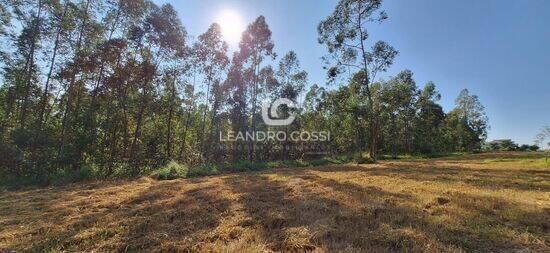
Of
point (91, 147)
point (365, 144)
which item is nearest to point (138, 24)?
point (91, 147)

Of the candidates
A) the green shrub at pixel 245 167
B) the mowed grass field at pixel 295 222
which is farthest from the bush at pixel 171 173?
the mowed grass field at pixel 295 222

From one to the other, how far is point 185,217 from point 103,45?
16.5 metres

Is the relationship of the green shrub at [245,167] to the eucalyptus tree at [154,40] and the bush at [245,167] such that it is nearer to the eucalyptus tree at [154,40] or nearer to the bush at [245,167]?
the bush at [245,167]

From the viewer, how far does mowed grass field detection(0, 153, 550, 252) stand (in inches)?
149

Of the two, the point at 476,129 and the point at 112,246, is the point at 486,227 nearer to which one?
the point at 112,246

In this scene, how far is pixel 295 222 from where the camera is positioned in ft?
15.7

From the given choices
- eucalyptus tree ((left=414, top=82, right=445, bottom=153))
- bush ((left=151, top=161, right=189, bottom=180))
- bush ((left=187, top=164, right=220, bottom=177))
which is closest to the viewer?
bush ((left=151, top=161, right=189, bottom=180))

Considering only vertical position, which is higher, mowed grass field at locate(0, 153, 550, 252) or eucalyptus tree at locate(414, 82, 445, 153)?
eucalyptus tree at locate(414, 82, 445, 153)

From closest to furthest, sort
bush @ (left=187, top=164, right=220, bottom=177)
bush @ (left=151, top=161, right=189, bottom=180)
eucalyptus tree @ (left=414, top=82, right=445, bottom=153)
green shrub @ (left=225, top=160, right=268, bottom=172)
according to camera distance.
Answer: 1. bush @ (left=151, top=161, right=189, bottom=180)
2. bush @ (left=187, top=164, right=220, bottom=177)
3. green shrub @ (left=225, top=160, right=268, bottom=172)
4. eucalyptus tree @ (left=414, top=82, right=445, bottom=153)

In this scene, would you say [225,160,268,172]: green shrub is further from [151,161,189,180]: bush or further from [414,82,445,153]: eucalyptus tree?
[414,82,445,153]: eucalyptus tree

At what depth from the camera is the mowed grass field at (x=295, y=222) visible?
3779 millimetres

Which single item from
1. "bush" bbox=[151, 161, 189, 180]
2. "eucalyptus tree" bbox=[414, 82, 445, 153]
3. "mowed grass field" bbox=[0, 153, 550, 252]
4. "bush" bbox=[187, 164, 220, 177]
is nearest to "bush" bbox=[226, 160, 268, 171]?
"bush" bbox=[187, 164, 220, 177]

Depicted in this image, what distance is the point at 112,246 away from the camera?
13.0 feet

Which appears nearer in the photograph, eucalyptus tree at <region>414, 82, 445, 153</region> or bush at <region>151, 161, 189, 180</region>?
bush at <region>151, 161, 189, 180</region>
